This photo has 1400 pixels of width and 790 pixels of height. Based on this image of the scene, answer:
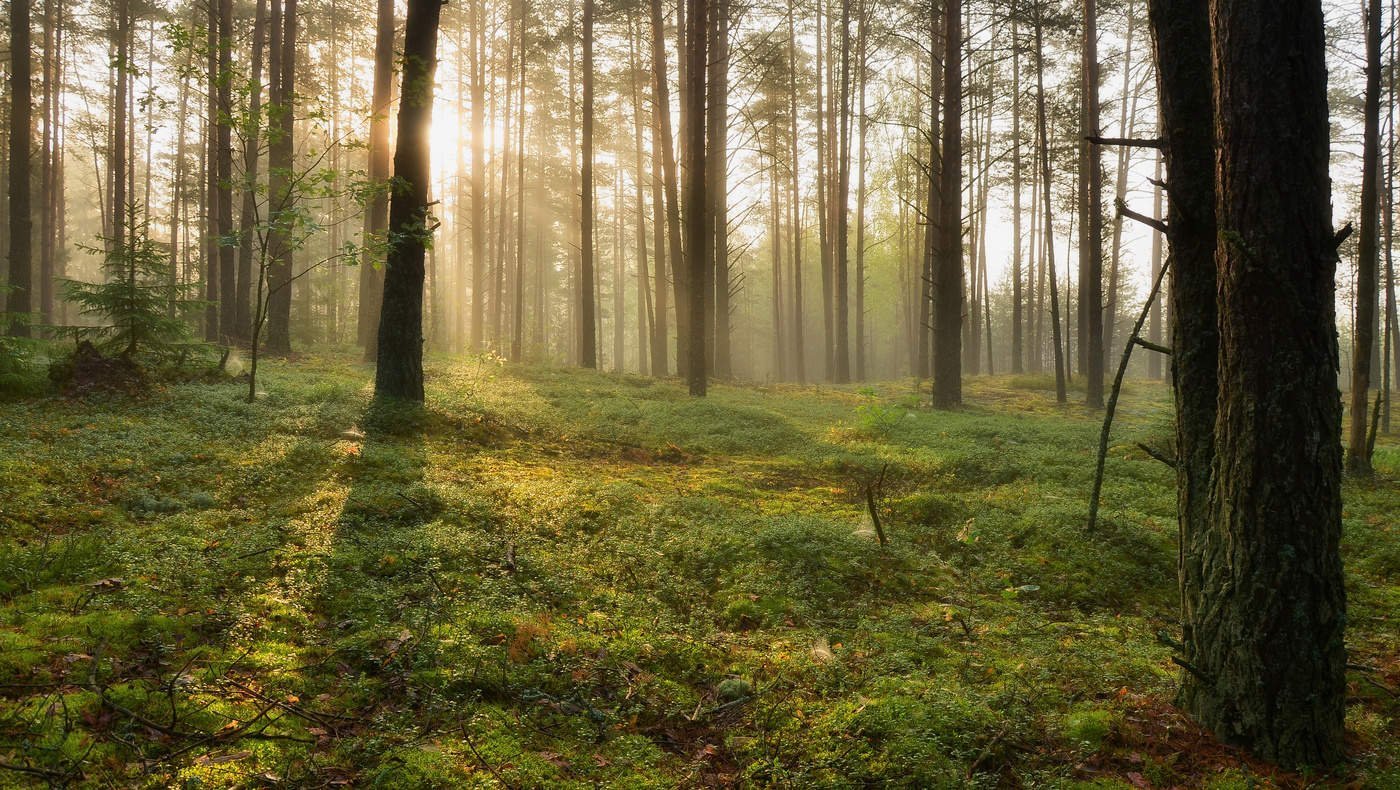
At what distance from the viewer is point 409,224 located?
9.09m

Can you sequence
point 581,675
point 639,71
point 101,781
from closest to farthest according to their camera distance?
point 101,781
point 581,675
point 639,71

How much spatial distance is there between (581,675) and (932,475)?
6.46 m

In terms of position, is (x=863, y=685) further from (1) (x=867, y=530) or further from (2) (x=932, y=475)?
(2) (x=932, y=475)

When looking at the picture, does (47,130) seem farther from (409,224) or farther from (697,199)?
(409,224)

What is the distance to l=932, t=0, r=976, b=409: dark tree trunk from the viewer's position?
15.7m

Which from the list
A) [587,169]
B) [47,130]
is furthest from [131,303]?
[47,130]

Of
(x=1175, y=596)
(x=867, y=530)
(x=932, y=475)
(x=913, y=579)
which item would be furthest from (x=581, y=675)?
(x=932, y=475)

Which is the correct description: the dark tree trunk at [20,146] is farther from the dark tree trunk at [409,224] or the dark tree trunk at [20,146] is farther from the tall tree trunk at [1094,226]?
the tall tree trunk at [1094,226]

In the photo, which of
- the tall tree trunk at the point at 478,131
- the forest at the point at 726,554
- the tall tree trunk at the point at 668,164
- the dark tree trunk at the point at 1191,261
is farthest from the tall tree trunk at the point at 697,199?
the tall tree trunk at the point at 478,131

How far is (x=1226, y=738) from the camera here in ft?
11.1

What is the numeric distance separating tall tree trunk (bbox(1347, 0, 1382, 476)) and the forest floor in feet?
3.44

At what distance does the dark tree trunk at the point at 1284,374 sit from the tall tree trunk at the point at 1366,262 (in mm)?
8587

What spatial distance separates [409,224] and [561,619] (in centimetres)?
657

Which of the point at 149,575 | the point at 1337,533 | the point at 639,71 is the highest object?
the point at 639,71
